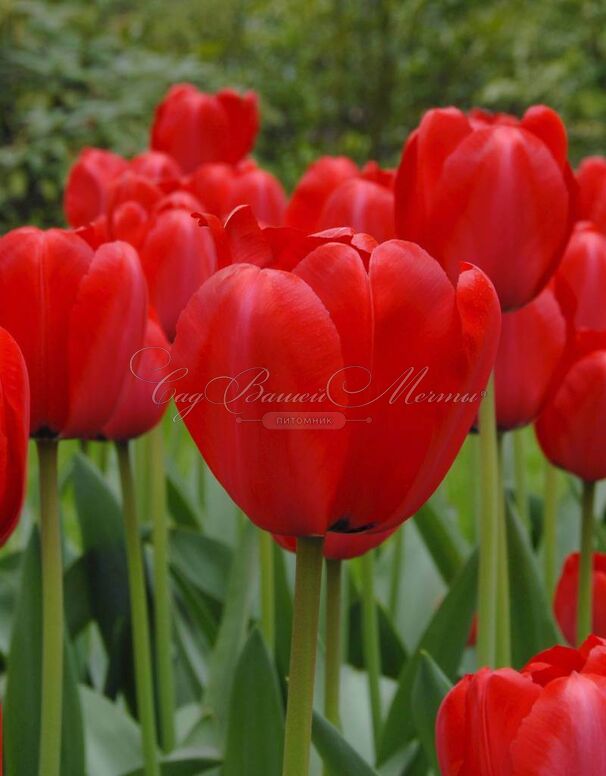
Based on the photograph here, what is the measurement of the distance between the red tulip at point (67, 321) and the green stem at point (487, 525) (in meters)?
0.28

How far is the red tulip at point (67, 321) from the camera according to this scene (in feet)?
2.72

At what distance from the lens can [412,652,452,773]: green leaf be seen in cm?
91

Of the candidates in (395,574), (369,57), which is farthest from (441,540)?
(369,57)

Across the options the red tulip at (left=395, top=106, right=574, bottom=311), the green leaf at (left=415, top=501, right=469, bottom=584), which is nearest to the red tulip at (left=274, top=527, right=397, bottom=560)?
the red tulip at (left=395, top=106, right=574, bottom=311)

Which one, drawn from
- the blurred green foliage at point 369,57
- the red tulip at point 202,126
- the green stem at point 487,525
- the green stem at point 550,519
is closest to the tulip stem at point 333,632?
the green stem at point 487,525

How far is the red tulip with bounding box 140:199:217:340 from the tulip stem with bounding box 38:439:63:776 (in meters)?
0.37

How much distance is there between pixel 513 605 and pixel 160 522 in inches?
14.4

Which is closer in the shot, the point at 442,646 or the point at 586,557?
the point at 586,557

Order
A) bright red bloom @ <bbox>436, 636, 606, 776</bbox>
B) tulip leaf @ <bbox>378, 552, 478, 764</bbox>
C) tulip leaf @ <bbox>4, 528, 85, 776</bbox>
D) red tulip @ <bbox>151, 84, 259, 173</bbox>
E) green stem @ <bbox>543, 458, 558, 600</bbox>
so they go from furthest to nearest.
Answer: red tulip @ <bbox>151, 84, 259, 173</bbox>
green stem @ <bbox>543, 458, 558, 600</bbox>
tulip leaf @ <bbox>378, 552, 478, 764</bbox>
tulip leaf @ <bbox>4, 528, 85, 776</bbox>
bright red bloom @ <bbox>436, 636, 606, 776</bbox>

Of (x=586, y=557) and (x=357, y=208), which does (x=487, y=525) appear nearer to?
(x=586, y=557)

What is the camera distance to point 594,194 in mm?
1349

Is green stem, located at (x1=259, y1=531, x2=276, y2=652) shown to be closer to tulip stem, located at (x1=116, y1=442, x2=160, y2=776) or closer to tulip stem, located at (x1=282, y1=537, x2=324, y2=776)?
tulip stem, located at (x1=116, y1=442, x2=160, y2=776)

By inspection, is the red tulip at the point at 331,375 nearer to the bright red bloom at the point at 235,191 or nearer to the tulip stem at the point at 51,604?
the tulip stem at the point at 51,604

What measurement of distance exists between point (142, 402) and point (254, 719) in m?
0.27
